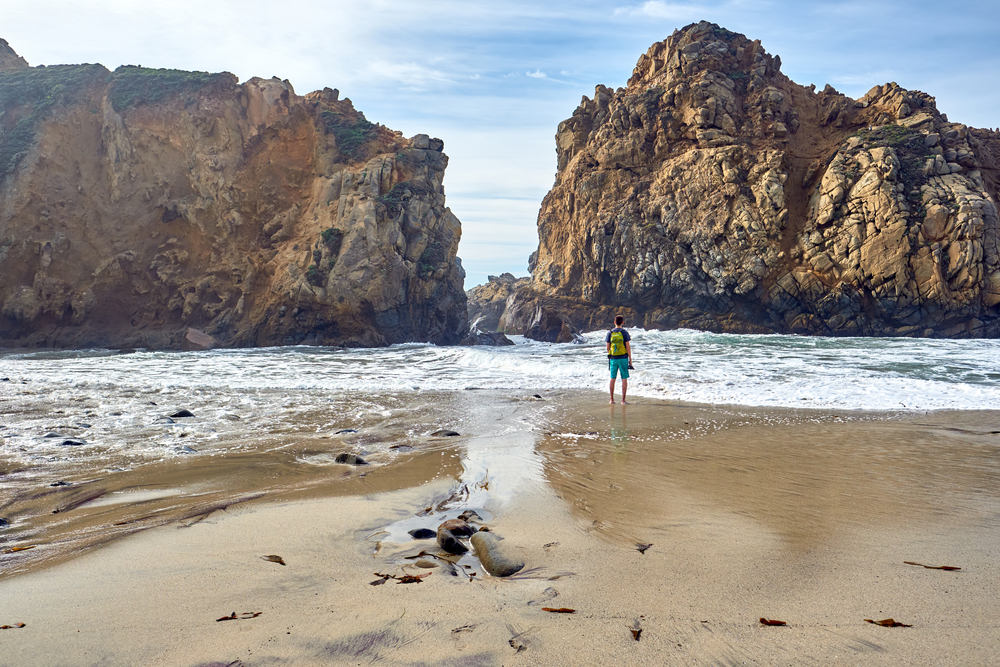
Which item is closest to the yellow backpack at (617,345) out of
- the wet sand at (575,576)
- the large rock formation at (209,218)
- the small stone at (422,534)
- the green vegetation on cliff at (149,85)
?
the wet sand at (575,576)

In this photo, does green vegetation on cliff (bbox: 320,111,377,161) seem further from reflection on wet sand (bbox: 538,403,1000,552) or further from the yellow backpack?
reflection on wet sand (bbox: 538,403,1000,552)

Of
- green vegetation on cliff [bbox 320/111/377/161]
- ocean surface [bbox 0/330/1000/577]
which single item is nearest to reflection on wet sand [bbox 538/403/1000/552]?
ocean surface [bbox 0/330/1000/577]

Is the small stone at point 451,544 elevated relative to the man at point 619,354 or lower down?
lower down

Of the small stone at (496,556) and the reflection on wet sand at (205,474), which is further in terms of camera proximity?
the reflection on wet sand at (205,474)

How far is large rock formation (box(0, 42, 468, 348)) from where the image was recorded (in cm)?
2591

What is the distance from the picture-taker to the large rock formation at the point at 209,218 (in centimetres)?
2591

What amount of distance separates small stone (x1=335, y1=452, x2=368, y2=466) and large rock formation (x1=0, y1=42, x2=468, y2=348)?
20772 mm

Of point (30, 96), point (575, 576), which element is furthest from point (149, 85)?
point (575, 576)

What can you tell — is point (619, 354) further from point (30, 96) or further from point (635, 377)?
point (30, 96)

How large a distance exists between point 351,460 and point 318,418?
2.53 metres

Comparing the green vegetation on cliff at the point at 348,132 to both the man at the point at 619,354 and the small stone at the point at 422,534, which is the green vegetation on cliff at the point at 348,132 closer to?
the man at the point at 619,354

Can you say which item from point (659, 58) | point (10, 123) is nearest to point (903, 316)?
point (659, 58)

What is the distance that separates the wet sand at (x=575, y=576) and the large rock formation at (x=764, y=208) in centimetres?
2718

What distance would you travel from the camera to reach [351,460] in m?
5.12
